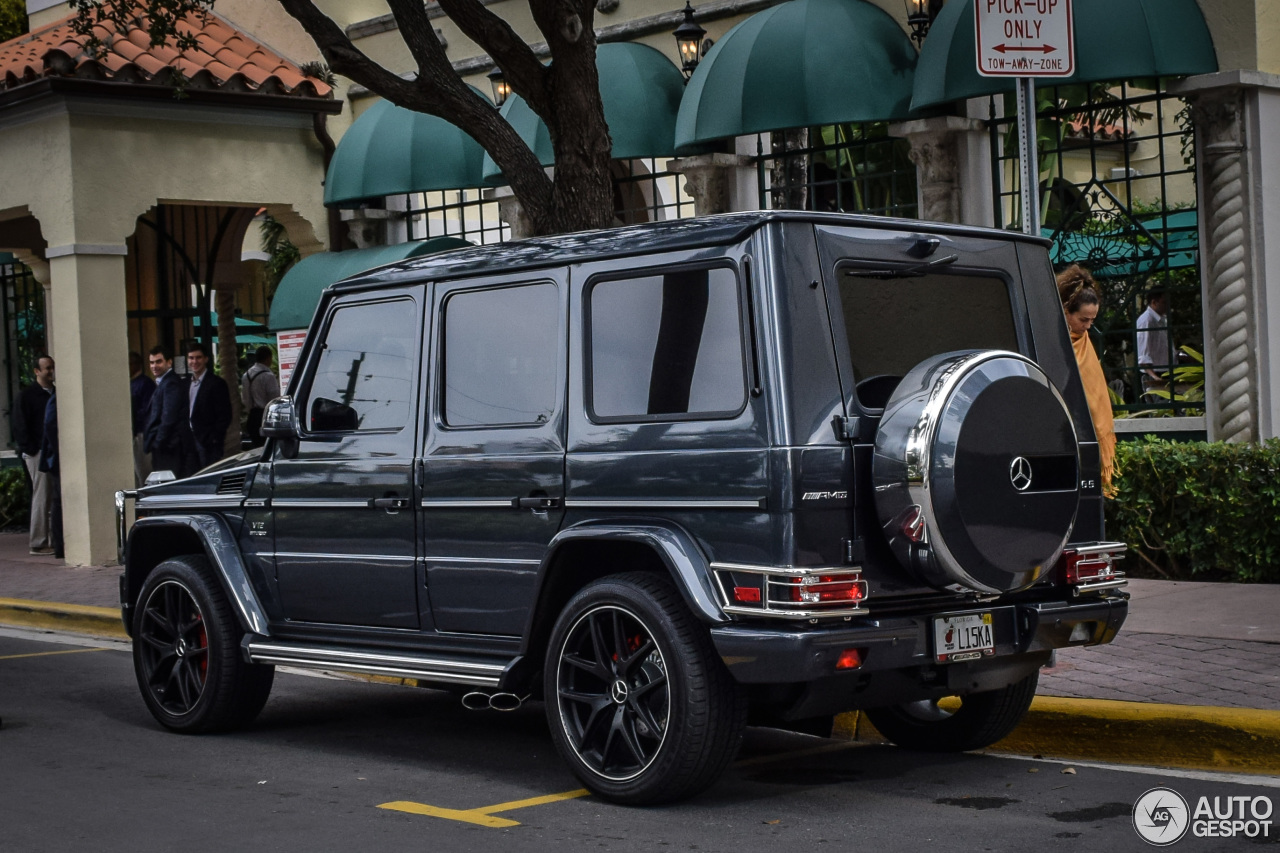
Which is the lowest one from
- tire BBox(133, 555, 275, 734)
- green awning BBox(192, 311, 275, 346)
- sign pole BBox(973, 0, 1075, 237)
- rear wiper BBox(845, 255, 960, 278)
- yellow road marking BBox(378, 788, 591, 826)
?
yellow road marking BBox(378, 788, 591, 826)

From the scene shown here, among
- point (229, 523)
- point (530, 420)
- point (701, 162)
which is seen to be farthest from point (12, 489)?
point (530, 420)

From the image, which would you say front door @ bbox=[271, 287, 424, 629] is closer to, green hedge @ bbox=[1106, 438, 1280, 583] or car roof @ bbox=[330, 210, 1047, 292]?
car roof @ bbox=[330, 210, 1047, 292]

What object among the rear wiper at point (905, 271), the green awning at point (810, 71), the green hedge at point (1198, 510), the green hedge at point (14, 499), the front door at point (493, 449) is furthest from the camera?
the green hedge at point (14, 499)

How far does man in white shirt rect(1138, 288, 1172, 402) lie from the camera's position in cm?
1220

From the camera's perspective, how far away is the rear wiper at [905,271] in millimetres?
5992

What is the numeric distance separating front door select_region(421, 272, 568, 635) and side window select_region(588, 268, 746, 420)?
212 mm

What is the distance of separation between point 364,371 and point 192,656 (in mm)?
1660

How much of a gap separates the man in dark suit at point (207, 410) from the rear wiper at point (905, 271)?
1041cm

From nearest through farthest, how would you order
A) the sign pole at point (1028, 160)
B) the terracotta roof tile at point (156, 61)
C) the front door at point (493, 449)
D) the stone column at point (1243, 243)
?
the front door at point (493, 449), the sign pole at point (1028, 160), the stone column at point (1243, 243), the terracotta roof tile at point (156, 61)

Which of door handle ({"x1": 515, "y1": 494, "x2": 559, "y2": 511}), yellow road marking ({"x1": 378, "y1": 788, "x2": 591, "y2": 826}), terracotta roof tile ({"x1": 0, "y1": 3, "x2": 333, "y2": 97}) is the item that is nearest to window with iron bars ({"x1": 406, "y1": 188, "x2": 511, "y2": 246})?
terracotta roof tile ({"x1": 0, "y1": 3, "x2": 333, "y2": 97})

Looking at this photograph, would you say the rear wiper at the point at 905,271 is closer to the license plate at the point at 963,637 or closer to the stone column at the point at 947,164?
the license plate at the point at 963,637

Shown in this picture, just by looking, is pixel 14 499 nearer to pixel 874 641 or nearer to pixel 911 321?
pixel 911 321

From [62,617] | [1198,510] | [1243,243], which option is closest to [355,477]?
[1198,510]

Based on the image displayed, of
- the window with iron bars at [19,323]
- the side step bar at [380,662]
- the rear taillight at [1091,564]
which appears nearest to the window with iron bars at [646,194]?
the window with iron bars at [19,323]
